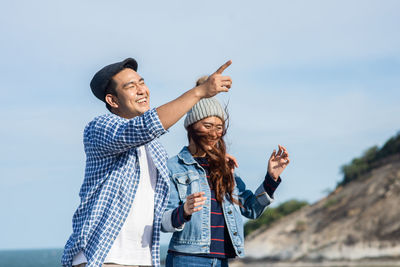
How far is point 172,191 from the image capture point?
4.58 m

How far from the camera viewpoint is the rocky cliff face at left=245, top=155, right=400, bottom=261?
111ft

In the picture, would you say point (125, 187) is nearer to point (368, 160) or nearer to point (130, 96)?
point (130, 96)

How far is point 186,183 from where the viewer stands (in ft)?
15.1

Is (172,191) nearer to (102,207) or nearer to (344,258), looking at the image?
(102,207)

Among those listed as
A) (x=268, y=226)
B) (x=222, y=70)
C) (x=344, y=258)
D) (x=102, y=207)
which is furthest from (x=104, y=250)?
(x=268, y=226)

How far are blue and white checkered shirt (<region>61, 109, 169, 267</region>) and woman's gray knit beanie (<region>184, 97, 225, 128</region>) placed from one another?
3.65ft

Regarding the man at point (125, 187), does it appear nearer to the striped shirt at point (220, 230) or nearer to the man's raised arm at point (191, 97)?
the man's raised arm at point (191, 97)

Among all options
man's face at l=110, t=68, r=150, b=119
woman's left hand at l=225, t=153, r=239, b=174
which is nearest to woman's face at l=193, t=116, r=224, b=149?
woman's left hand at l=225, t=153, r=239, b=174

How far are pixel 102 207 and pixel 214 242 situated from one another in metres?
1.26

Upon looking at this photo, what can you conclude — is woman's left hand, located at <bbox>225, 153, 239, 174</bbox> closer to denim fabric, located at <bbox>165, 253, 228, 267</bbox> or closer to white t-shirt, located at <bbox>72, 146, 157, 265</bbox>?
denim fabric, located at <bbox>165, 253, 228, 267</bbox>

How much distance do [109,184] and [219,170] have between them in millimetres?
1335

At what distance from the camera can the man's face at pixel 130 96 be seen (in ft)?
13.0

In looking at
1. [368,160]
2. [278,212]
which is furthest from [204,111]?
[278,212]

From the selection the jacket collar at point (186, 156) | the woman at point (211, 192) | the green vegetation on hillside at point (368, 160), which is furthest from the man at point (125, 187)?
the green vegetation on hillside at point (368, 160)
